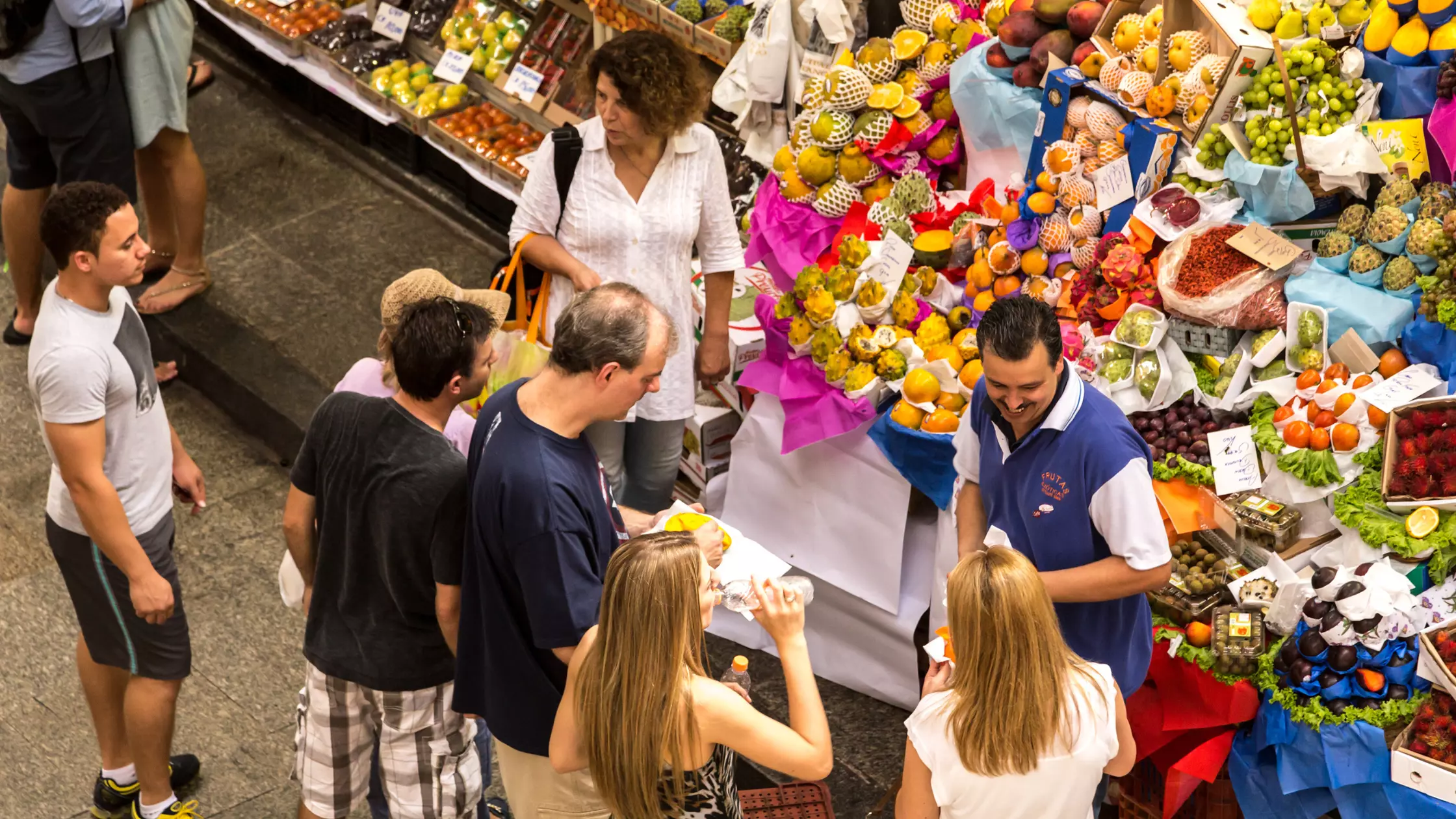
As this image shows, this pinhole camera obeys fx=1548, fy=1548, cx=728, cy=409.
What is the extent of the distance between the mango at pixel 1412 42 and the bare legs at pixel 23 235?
469cm

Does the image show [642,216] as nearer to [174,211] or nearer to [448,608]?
[448,608]

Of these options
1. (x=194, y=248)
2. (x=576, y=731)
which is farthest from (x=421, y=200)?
(x=576, y=731)

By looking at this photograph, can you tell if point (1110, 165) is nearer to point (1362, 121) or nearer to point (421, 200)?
point (1362, 121)

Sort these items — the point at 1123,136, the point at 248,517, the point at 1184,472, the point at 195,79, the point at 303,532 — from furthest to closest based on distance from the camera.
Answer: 1. the point at 195,79
2. the point at 248,517
3. the point at 1123,136
4. the point at 1184,472
5. the point at 303,532

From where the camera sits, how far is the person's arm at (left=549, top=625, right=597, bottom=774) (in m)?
2.64

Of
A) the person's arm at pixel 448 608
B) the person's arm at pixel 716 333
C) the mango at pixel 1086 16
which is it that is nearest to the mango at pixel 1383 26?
the mango at pixel 1086 16

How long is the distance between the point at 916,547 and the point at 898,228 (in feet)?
2.98

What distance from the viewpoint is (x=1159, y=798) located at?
378 centimetres

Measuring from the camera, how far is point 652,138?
3.90 metres

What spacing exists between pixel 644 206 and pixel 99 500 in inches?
58.6

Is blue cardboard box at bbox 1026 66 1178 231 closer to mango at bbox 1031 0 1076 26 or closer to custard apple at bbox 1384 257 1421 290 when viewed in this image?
mango at bbox 1031 0 1076 26

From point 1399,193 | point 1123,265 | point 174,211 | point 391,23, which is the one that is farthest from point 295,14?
point 1399,193

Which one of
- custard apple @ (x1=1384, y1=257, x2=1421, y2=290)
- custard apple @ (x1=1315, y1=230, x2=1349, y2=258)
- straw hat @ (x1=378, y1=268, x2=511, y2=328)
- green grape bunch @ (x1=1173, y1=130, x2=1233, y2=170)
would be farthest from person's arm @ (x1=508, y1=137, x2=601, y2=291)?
custard apple @ (x1=1384, y1=257, x2=1421, y2=290)

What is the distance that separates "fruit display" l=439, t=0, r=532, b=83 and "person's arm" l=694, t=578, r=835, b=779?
450 centimetres
